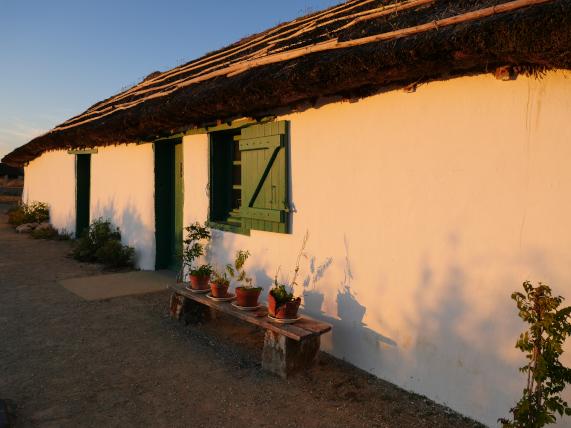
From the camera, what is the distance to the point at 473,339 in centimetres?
311

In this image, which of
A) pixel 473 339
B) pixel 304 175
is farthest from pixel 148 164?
pixel 473 339

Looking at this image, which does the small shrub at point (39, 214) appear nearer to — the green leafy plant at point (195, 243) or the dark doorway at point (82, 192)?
the dark doorway at point (82, 192)

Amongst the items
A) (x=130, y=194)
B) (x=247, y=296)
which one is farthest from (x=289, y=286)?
(x=130, y=194)

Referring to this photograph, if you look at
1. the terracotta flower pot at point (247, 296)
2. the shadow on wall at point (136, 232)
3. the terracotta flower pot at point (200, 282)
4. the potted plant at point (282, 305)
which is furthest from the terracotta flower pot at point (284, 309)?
the shadow on wall at point (136, 232)

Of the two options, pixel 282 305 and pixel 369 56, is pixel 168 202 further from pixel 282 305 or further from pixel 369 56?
pixel 369 56

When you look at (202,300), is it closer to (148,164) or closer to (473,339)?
(473,339)

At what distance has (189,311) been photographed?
4988 mm

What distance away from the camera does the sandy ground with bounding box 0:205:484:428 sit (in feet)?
10.2

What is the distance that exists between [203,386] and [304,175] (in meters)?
2.13

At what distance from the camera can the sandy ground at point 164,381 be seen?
312cm

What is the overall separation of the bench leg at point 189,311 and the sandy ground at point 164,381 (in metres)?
0.13

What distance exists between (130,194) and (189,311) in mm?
3891

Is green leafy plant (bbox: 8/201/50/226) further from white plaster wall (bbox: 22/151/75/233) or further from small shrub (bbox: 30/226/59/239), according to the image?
small shrub (bbox: 30/226/59/239)

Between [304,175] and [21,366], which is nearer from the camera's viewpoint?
[21,366]
